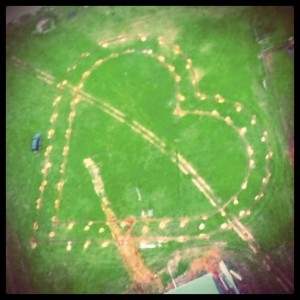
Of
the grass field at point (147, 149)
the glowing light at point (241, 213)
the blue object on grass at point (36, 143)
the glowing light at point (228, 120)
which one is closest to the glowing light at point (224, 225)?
the grass field at point (147, 149)

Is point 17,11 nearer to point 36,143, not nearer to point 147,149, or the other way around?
point 36,143

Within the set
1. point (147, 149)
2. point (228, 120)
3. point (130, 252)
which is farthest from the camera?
point (228, 120)

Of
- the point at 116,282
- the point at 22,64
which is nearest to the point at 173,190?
the point at 116,282

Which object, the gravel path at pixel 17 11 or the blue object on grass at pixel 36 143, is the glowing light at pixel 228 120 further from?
the gravel path at pixel 17 11

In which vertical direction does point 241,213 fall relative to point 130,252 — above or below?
below

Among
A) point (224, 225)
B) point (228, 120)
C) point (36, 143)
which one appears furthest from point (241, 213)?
point (36, 143)

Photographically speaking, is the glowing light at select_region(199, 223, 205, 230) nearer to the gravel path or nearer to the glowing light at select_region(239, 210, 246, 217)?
the glowing light at select_region(239, 210, 246, 217)

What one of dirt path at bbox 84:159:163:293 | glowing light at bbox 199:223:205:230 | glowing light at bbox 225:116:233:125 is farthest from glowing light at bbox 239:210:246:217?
dirt path at bbox 84:159:163:293
